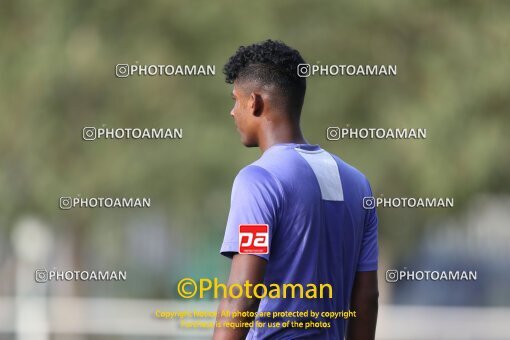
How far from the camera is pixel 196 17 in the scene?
910 cm

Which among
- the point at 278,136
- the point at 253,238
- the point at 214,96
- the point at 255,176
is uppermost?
the point at 214,96

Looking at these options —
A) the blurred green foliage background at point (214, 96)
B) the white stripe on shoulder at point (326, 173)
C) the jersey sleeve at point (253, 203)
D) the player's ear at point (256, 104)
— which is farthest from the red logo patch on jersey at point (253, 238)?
the blurred green foliage background at point (214, 96)

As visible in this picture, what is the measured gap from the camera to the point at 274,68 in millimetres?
2725

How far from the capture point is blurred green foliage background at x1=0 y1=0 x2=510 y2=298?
8.67 meters

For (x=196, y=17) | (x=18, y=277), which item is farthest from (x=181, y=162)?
(x=18, y=277)

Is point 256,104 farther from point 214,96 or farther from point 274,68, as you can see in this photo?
point 214,96

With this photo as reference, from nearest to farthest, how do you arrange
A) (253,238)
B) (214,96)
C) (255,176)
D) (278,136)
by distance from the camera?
(253,238) → (255,176) → (278,136) → (214,96)

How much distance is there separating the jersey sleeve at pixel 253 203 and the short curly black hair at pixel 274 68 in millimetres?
262

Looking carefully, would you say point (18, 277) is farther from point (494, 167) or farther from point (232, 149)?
point (494, 167)

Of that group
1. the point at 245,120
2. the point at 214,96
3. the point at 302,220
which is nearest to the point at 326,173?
the point at 302,220

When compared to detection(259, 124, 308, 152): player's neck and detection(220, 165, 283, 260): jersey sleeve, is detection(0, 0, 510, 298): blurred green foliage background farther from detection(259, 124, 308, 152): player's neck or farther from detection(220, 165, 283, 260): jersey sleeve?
detection(220, 165, 283, 260): jersey sleeve

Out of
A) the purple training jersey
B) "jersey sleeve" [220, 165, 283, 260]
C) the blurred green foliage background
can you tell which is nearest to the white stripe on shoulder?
the purple training jersey

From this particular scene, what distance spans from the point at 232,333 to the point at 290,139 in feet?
1.74

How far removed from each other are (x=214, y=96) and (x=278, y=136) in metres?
6.35
